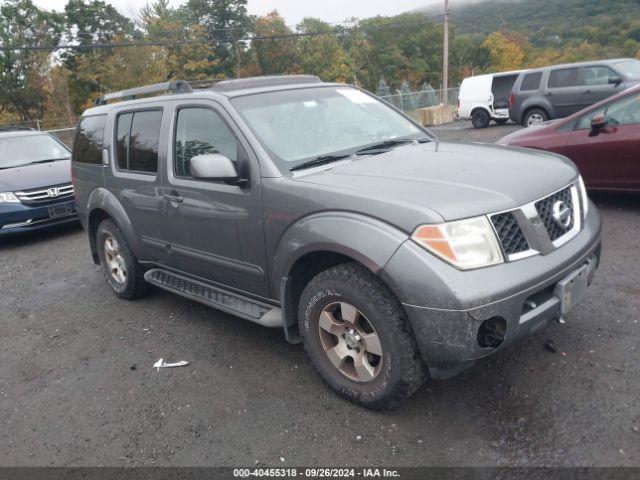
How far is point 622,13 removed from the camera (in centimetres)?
6700

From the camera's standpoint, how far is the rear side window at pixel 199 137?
12.0 feet

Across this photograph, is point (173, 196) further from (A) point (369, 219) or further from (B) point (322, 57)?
(B) point (322, 57)

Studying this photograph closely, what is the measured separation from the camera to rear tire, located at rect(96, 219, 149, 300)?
5023mm

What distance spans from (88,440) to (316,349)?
141cm

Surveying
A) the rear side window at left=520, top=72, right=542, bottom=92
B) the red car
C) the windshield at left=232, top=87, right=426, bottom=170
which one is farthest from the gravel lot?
the rear side window at left=520, top=72, right=542, bottom=92

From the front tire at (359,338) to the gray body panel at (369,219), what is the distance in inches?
4.7

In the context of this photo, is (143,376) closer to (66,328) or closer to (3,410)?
(3,410)

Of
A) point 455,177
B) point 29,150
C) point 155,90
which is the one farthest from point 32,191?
point 455,177

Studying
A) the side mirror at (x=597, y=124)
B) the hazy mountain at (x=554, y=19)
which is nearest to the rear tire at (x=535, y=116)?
the side mirror at (x=597, y=124)

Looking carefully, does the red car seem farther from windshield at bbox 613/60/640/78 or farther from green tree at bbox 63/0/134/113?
green tree at bbox 63/0/134/113

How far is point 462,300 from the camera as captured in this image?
2.50m

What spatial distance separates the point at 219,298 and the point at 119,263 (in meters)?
1.82

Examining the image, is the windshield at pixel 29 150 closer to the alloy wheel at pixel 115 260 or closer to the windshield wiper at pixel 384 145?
the alloy wheel at pixel 115 260

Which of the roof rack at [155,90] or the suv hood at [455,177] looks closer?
the suv hood at [455,177]
